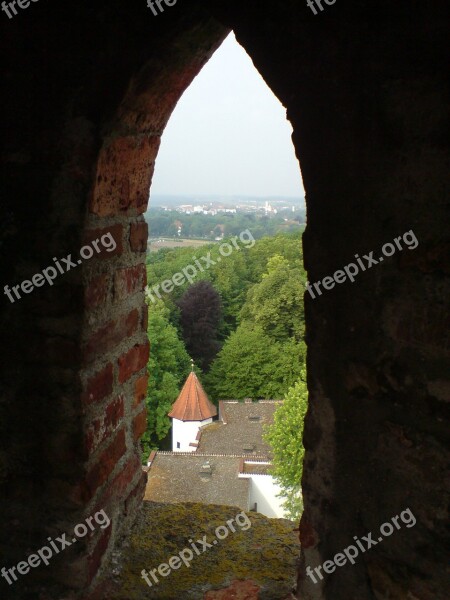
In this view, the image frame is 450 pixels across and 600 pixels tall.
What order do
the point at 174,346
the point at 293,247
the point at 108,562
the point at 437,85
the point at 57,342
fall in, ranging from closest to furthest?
1. the point at 437,85
2. the point at 57,342
3. the point at 108,562
4. the point at 174,346
5. the point at 293,247

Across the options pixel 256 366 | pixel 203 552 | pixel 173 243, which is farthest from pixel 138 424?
pixel 173 243

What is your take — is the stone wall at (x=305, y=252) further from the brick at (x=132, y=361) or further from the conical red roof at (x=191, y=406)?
the conical red roof at (x=191, y=406)

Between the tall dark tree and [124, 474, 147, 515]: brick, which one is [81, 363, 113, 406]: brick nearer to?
[124, 474, 147, 515]: brick

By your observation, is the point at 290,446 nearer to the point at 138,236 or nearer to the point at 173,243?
the point at 138,236

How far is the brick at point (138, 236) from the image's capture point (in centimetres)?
188

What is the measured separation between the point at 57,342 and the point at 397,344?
99cm

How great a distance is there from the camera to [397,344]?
50.6 inches

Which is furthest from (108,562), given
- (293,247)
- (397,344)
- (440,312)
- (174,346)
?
(293,247)

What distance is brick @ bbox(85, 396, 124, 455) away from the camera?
173 centimetres

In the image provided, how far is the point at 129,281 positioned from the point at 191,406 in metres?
17.7

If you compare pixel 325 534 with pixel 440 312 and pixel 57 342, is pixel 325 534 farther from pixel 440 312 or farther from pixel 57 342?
pixel 57 342

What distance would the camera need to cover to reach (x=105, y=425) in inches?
72.1

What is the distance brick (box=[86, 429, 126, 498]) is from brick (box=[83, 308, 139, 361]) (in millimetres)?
353

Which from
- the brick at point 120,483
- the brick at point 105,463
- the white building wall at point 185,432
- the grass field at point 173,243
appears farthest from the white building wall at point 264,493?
the grass field at point 173,243
